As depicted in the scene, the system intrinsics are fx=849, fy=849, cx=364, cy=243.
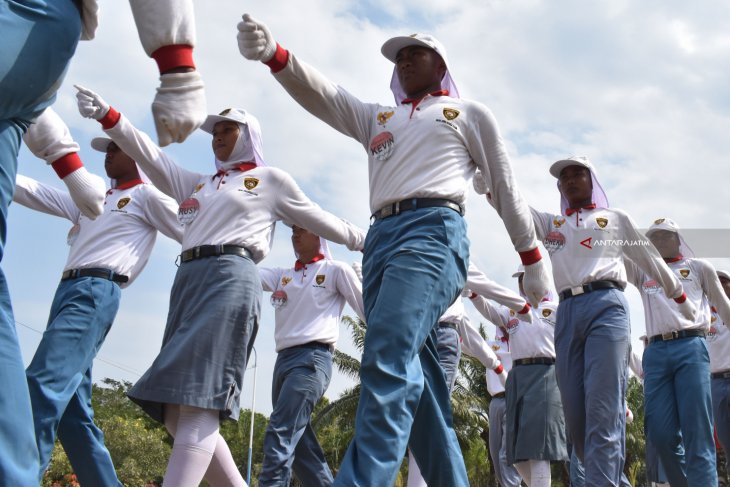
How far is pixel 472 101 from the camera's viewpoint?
451 cm

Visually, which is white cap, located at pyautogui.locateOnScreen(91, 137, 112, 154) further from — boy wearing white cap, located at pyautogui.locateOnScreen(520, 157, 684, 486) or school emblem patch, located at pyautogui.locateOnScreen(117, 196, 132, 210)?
boy wearing white cap, located at pyautogui.locateOnScreen(520, 157, 684, 486)

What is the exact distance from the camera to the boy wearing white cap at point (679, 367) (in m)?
7.36

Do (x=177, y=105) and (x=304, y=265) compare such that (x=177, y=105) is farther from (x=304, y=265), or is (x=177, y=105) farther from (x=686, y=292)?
(x=686, y=292)

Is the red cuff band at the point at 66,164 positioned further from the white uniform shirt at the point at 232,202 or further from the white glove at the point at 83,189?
the white uniform shirt at the point at 232,202

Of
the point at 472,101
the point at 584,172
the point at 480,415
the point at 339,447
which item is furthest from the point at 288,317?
the point at 339,447

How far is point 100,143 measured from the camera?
6.70 m

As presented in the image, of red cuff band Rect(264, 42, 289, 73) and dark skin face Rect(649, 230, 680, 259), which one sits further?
dark skin face Rect(649, 230, 680, 259)

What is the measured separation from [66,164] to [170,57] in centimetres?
233

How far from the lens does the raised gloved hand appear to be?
219 cm

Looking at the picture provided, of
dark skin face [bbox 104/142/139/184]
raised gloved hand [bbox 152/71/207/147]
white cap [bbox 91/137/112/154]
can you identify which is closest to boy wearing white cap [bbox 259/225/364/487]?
dark skin face [bbox 104/142/139/184]

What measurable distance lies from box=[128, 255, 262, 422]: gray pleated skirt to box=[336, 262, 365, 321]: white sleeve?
2.44 meters

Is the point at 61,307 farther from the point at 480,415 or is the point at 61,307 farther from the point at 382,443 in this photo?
the point at 480,415

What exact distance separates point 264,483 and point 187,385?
6.49 ft

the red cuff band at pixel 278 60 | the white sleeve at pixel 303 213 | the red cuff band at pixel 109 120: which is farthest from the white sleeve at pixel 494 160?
the red cuff band at pixel 109 120
